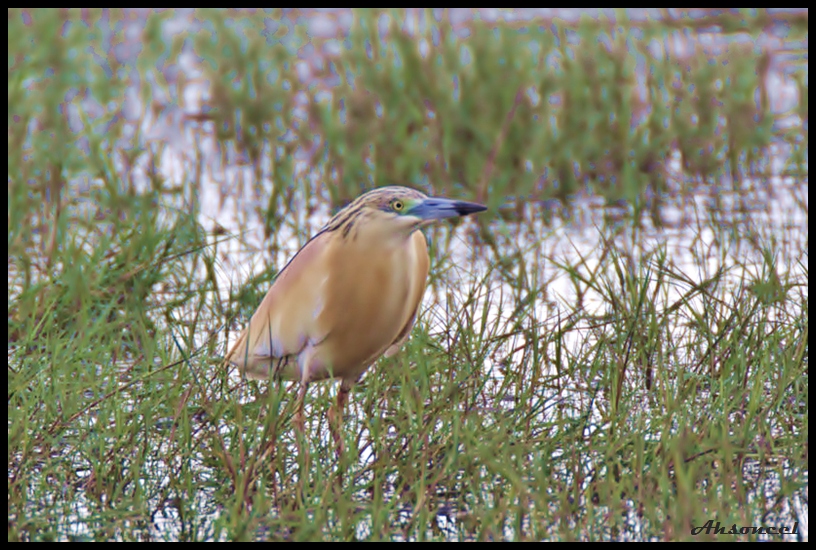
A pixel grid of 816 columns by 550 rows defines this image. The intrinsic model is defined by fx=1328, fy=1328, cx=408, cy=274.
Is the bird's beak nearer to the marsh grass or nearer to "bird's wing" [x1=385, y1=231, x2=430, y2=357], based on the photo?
"bird's wing" [x1=385, y1=231, x2=430, y2=357]

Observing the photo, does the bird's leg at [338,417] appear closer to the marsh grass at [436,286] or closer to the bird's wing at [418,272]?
the marsh grass at [436,286]

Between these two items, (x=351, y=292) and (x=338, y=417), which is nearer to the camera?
(x=351, y=292)

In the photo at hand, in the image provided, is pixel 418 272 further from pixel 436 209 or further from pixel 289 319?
pixel 289 319

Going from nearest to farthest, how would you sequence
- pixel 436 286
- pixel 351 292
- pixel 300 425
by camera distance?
1. pixel 351 292
2. pixel 300 425
3. pixel 436 286

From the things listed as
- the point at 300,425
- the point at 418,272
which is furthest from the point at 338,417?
the point at 418,272

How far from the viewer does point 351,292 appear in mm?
3414

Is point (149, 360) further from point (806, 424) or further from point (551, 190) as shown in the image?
point (551, 190)

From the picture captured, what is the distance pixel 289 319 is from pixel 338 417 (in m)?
0.30

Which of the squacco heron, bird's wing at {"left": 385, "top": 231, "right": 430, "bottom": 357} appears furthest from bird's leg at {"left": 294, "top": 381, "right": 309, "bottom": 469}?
bird's wing at {"left": 385, "top": 231, "right": 430, "bottom": 357}

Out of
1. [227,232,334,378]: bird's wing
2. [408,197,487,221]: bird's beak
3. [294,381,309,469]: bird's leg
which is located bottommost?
[294,381,309,469]: bird's leg

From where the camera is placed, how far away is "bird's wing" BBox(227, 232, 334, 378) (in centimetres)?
348

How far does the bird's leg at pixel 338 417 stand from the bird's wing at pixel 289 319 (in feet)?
0.47

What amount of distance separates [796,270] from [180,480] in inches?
115

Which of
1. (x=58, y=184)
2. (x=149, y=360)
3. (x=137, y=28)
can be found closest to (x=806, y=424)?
(x=149, y=360)
